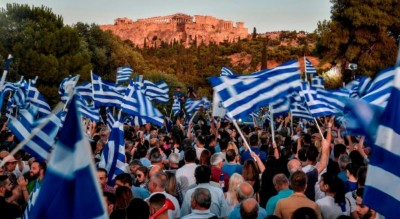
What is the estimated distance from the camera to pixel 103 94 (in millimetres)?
14133

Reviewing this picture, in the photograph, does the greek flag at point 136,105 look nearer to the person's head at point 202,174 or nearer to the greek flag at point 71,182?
the person's head at point 202,174

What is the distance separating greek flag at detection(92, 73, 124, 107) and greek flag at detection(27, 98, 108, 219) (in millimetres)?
10744

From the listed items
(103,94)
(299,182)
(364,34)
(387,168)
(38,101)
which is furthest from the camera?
(364,34)

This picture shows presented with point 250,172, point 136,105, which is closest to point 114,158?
point 250,172

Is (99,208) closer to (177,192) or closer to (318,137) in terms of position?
(177,192)

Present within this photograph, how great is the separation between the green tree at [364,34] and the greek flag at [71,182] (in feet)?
134

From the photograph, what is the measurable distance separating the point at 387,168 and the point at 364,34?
4122 centimetres

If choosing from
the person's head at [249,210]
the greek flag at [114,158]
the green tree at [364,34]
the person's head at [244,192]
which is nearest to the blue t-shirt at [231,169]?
the greek flag at [114,158]

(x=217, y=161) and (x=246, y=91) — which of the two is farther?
(x=246, y=91)

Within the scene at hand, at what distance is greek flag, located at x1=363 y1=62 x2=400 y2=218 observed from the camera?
3.50 meters

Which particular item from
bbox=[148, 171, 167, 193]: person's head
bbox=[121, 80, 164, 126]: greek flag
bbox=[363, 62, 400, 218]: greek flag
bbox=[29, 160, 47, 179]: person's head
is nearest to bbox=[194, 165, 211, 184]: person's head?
bbox=[148, 171, 167, 193]: person's head

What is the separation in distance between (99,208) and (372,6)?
42795 mm

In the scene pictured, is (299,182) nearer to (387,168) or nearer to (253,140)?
(387,168)

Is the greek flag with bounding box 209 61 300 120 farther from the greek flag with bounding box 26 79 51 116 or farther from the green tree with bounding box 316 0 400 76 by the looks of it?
the green tree with bounding box 316 0 400 76
